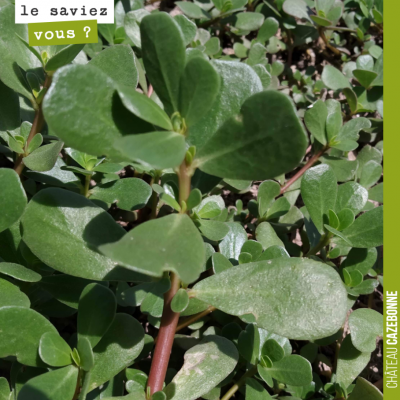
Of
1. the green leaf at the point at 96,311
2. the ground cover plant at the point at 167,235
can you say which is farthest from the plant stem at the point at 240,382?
the green leaf at the point at 96,311

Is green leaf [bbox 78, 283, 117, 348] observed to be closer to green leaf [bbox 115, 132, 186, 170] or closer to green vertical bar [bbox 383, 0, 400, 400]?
green leaf [bbox 115, 132, 186, 170]

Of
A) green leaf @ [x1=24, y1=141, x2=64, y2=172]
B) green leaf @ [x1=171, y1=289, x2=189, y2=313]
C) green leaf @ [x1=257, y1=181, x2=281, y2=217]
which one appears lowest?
green leaf @ [x1=257, y1=181, x2=281, y2=217]

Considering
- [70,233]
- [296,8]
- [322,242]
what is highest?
[296,8]

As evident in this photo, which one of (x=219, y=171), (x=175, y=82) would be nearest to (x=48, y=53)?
(x=175, y=82)

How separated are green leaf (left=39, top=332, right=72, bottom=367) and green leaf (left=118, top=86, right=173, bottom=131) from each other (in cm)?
55

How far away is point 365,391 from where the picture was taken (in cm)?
126

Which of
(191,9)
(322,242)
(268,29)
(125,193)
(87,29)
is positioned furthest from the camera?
(268,29)

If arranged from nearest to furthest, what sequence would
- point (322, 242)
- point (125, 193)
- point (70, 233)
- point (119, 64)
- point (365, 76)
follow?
point (70, 233), point (119, 64), point (125, 193), point (322, 242), point (365, 76)

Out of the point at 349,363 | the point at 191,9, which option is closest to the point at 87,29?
the point at 191,9

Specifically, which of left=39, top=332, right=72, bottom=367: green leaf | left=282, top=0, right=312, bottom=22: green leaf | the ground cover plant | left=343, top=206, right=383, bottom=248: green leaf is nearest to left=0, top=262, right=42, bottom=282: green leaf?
the ground cover plant

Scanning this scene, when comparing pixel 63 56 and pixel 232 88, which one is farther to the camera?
pixel 63 56

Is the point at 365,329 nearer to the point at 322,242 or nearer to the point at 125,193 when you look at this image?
the point at 322,242

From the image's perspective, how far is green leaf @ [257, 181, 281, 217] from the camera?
1.63 metres

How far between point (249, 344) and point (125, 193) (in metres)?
0.59
